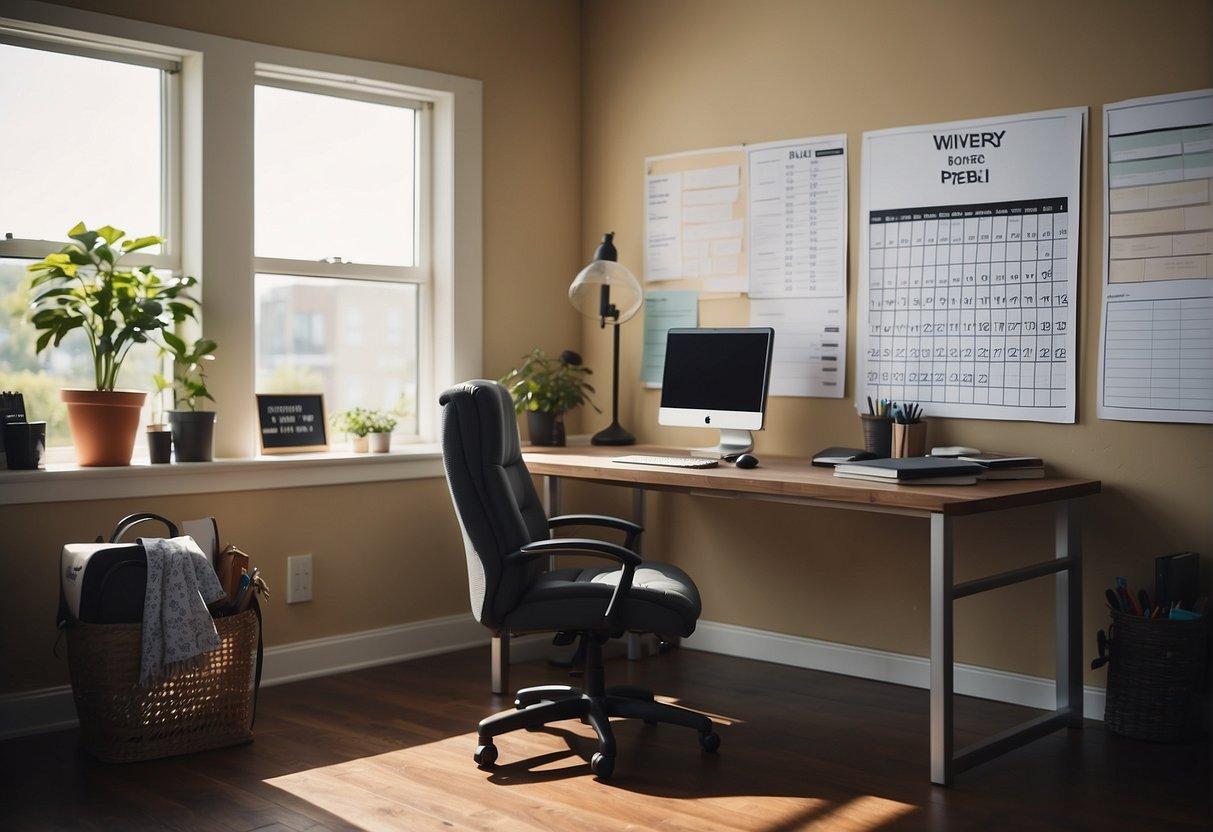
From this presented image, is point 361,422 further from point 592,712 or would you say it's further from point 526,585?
point 592,712

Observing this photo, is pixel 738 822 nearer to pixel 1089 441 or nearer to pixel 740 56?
pixel 1089 441

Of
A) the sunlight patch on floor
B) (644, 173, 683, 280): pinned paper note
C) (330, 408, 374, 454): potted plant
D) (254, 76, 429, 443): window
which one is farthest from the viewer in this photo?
(644, 173, 683, 280): pinned paper note

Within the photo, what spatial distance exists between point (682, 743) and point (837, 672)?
974 millimetres

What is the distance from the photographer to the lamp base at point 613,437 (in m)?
4.48

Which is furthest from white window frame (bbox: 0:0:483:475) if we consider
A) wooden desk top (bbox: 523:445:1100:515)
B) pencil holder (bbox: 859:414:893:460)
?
pencil holder (bbox: 859:414:893:460)

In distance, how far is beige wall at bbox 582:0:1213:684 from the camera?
3.40m

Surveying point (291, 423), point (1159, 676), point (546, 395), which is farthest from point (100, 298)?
point (1159, 676)

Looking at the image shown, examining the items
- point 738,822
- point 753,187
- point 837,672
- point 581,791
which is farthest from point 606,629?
point 753,187

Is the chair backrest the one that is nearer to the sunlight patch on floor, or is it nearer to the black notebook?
the sunlight patch on floor

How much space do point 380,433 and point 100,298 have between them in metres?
1.08

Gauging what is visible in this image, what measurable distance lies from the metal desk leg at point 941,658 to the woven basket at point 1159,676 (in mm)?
682

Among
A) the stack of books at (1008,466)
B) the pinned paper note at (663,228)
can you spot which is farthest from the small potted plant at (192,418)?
the stack of books at (1008,466)

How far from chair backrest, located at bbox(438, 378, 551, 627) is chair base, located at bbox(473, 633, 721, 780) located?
286mm

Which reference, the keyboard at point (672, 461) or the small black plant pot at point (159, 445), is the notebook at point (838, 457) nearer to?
the keyboard at point (672, 461)
